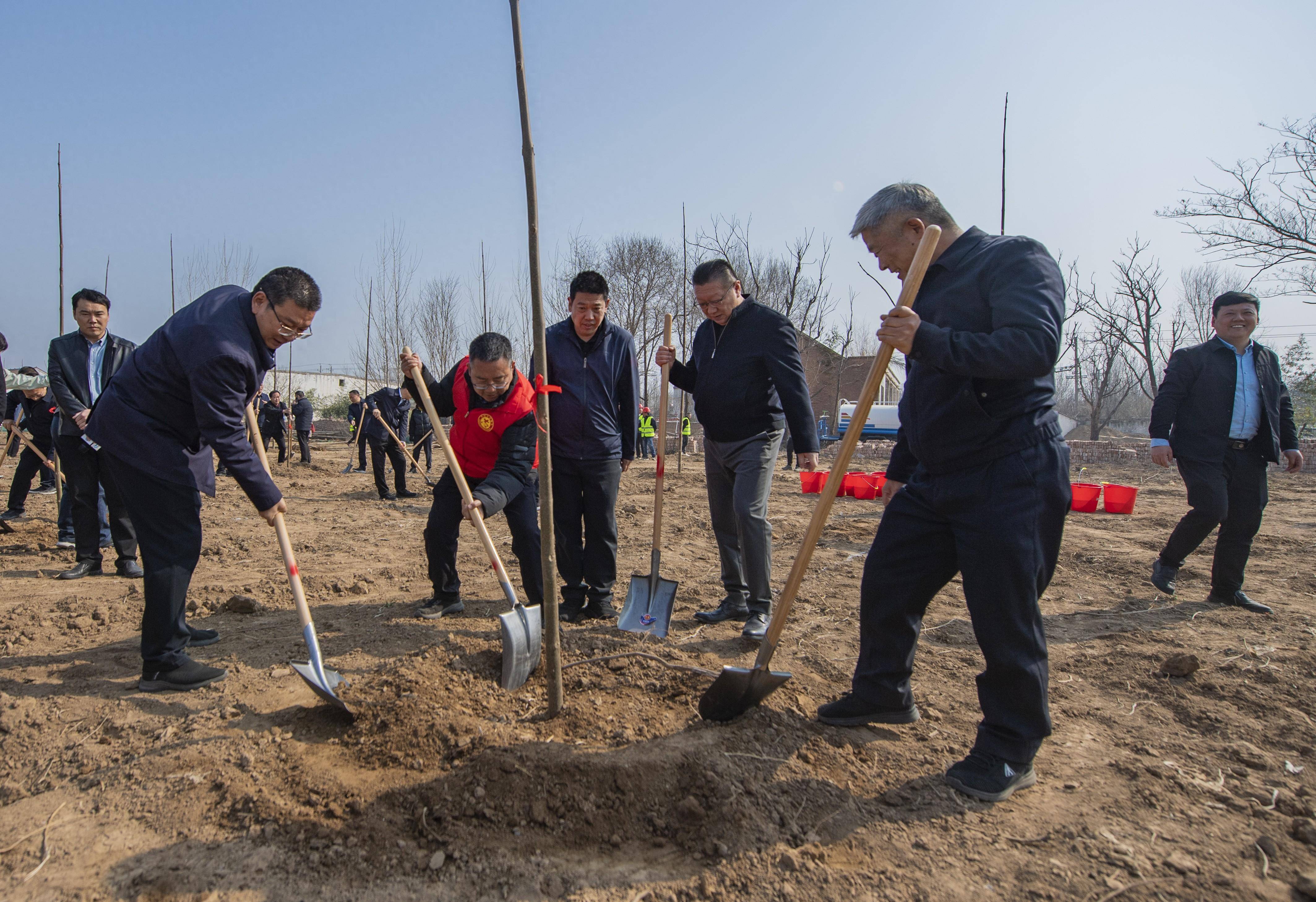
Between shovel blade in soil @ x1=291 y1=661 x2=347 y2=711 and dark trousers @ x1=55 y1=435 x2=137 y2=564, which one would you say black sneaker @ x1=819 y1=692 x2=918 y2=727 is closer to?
shovel blade in soil @ x1=291 y1=661 x2=347 y2=711

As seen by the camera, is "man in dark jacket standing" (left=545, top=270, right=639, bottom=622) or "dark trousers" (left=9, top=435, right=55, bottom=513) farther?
"dark trousers" (left=9, top=435, right=55, bottom=513)

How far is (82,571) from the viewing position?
4.64 meters

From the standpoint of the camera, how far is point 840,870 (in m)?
1.76

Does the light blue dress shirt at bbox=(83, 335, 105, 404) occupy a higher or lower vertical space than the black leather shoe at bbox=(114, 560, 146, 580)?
higher

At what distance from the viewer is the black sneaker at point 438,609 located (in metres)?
3.89

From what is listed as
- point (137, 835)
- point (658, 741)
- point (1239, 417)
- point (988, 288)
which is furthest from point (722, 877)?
point (1239, 417)

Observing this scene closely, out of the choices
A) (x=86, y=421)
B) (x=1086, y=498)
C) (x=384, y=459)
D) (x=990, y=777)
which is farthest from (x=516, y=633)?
(x=384, y=459)

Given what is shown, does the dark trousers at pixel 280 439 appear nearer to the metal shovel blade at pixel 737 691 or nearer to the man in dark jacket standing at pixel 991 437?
the metal shovel blade at pixel 737 691

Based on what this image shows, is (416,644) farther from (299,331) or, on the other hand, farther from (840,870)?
(840,870)

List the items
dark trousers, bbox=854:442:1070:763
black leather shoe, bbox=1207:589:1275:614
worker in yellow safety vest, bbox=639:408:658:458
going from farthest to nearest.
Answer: worker in yellow safety vest, bbox=639:408:658:458, black leather shoe, bbox=1207:589:1275:614, dark trousers, bbox=854:442:1070:763

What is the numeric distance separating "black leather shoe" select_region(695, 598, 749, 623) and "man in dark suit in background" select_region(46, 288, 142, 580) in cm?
374

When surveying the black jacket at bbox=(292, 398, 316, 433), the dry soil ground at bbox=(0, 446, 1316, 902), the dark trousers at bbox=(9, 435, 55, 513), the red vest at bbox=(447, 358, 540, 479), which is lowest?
the dry soil ground at bbox=(0, 446, 1316, 902)

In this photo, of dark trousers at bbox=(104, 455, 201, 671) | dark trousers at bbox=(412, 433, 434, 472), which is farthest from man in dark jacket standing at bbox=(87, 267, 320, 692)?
dark trousers at bbox=(412, 433, 434, 472)

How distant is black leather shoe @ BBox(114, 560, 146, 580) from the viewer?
4645 millimetres
